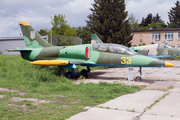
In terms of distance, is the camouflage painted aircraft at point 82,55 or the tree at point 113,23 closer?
the camouflage painted aircraft at point 82,55

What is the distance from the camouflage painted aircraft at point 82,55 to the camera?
1136 cm

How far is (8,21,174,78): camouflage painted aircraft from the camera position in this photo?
37.3ft

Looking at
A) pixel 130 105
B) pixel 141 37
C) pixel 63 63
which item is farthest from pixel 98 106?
pixel 141 37

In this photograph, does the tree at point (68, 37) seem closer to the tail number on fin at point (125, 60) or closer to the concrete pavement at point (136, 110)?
the tail number on fin at point (125, 60)

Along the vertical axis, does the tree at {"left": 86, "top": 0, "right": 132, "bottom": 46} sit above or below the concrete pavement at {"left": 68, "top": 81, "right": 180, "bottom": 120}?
above

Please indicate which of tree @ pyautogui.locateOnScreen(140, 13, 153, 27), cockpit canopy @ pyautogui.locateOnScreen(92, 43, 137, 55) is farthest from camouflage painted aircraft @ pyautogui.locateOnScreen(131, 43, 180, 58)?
tree @ pyautogui.locateOnScreen(140, 13, 153, 27)

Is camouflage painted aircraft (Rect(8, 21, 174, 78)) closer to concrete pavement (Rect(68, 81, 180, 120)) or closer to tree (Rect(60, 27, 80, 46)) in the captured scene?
concrete pavement (Rect(68, 81, 180, 120))

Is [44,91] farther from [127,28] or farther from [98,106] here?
[127,28]

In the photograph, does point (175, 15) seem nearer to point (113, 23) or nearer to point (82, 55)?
point (113, 23)

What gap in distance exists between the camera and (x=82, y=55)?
12.5m

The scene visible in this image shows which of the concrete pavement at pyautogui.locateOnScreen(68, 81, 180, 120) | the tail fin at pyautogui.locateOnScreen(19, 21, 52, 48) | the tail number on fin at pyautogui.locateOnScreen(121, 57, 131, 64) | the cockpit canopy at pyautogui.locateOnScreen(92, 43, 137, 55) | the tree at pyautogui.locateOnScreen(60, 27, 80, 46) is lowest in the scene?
the concrete pavement at pyautogui.locateOnScreen(68, 81, 180, 120)

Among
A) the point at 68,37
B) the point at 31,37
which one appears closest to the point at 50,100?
the point at 31,37

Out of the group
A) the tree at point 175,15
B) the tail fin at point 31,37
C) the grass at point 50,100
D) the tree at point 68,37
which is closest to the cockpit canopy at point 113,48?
the grass at point 50,100

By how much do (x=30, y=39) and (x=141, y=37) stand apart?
31642 millimetres
